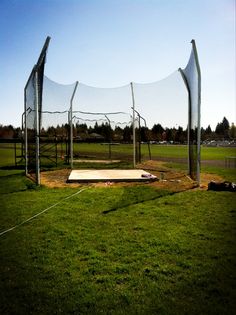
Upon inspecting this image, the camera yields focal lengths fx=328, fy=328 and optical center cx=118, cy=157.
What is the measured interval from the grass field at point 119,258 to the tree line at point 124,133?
35.5 feet

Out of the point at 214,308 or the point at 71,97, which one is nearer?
the point at 214,308

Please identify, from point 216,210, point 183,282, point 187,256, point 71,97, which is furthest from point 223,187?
point 71,97

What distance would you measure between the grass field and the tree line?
10.8 meters

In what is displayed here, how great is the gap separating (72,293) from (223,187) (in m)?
6.28

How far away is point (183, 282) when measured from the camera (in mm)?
3186

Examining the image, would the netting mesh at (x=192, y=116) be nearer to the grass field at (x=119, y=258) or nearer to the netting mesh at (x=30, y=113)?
the grass field at (x=119, y=258)

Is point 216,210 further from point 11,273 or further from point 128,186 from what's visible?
point 11,273

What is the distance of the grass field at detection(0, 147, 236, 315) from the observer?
2.83 m

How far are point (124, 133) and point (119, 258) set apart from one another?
79.6 ft

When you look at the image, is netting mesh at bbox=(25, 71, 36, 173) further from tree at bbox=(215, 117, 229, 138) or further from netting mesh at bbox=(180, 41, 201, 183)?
tree at bbox=(215, 117, 229, 138)

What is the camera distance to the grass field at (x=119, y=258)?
2.83 meters

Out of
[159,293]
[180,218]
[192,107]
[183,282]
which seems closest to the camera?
[159,293]

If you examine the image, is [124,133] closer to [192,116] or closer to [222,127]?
[192,116]

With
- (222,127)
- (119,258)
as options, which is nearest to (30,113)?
(119,258)
